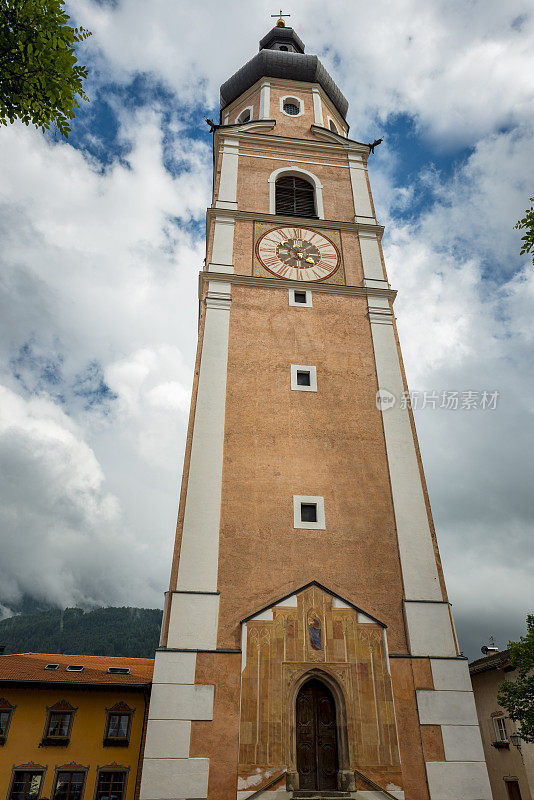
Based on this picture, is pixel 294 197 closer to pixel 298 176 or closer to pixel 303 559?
pixel 298 176

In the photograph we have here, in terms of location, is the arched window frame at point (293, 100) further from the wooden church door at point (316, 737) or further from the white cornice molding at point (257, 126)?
the wooden church door at point (316, 737)

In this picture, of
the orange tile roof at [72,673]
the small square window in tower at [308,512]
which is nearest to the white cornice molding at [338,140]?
the small square window in tower at [308,512]

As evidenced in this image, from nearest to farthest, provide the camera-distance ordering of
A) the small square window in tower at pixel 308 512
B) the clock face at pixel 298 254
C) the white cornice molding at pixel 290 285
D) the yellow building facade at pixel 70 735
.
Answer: the small square window in tower at pixel 308 512 → the yellow building facade at pixel 70 735 → the white cornice molding at pixel 290 285 → the clock face at pixel 298 254

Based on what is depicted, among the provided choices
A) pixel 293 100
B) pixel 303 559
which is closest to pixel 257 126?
pixel 293 100

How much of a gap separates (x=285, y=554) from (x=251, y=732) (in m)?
3.45

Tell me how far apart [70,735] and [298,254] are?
14.7 metres

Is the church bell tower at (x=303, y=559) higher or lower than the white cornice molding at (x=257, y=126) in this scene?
lower

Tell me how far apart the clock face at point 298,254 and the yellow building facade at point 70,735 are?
12.1m

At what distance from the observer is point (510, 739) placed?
66.1 ft

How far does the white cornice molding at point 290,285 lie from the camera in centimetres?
1723

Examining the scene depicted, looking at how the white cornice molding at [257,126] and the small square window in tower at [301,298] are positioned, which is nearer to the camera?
the small square window in tower at [301,298]

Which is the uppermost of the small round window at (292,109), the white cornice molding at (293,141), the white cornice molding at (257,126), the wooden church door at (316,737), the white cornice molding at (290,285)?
the small round window at (292,109)

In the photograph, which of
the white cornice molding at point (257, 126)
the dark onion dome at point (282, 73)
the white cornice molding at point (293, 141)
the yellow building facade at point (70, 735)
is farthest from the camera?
the dark onion dome at point (282, 73)

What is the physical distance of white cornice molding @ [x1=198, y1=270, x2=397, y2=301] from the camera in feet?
56.5
